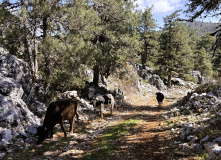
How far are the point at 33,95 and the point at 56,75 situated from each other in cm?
214

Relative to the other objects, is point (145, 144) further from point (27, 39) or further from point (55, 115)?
point (27, 39)

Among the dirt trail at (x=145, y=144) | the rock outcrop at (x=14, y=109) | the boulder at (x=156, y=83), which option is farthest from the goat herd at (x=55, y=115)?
the boulder at (x=156, y=83)

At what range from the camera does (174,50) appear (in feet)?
103

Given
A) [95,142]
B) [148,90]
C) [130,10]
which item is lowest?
[95,142]

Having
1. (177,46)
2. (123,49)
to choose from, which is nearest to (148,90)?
(177,46)

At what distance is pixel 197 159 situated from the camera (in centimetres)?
482

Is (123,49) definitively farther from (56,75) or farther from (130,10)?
(56,75)

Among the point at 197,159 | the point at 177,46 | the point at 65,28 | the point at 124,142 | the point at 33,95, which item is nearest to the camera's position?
the point at 197,159

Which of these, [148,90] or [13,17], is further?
[148,90]

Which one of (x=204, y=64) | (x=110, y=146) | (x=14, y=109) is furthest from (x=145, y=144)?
(x=204, y=64)

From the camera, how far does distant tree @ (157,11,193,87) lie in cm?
3131

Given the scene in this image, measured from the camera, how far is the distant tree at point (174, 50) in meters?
31.3

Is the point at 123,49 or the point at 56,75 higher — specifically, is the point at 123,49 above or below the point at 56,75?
above

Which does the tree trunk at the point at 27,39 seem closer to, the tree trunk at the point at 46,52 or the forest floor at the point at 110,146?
the tree trunk at the point at 46,52
